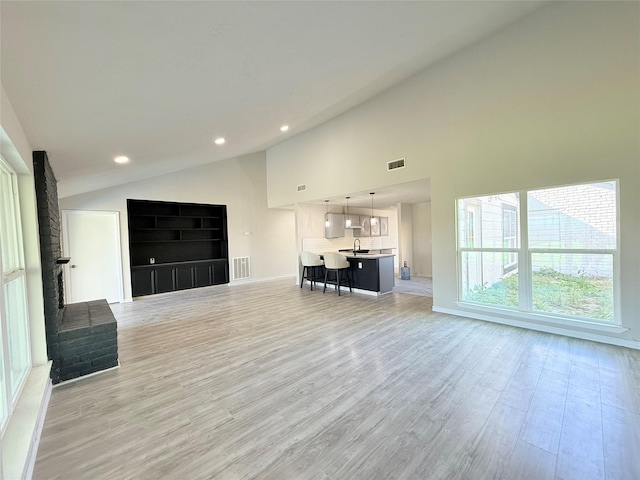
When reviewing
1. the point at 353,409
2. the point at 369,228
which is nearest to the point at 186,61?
the point at 353,409

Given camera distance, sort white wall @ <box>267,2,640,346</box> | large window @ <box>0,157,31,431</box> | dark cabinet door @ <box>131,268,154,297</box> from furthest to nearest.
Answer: dark cabinet door @ <box>131,268,154,297</box> → white wall @ <box>267,2,640,346</box> → large window @ <box>0,157,31,431</box>

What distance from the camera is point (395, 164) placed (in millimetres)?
5227

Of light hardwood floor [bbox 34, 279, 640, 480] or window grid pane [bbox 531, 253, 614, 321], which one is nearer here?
light hardwood floor [bbox 34, 279, 640, 480]

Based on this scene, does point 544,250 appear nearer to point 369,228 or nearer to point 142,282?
point 369,228

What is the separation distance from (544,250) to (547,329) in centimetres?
107

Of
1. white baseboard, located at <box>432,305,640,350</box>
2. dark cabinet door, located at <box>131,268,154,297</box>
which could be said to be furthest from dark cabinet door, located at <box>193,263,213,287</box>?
white baseboard, located at <box>432,305,640,350</box>

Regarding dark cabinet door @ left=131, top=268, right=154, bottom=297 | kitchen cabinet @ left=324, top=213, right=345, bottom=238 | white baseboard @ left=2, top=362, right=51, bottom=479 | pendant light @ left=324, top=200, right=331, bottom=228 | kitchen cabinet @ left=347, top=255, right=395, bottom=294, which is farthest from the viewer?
kitchen cabinet @ left=324, top=213, right=345, bottom=238

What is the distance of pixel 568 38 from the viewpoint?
342 centimetres

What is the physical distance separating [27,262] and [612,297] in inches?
247

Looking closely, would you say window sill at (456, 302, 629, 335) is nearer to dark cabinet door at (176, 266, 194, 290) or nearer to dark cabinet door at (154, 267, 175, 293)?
dark cabinet door at (176, 266, 194, 290)

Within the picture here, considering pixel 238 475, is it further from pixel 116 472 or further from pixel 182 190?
pixel 182 190

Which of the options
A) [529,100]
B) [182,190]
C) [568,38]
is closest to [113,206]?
[182,190]

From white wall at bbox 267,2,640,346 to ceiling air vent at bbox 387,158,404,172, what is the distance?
0.11m

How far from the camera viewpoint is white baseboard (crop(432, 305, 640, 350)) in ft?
10.7
